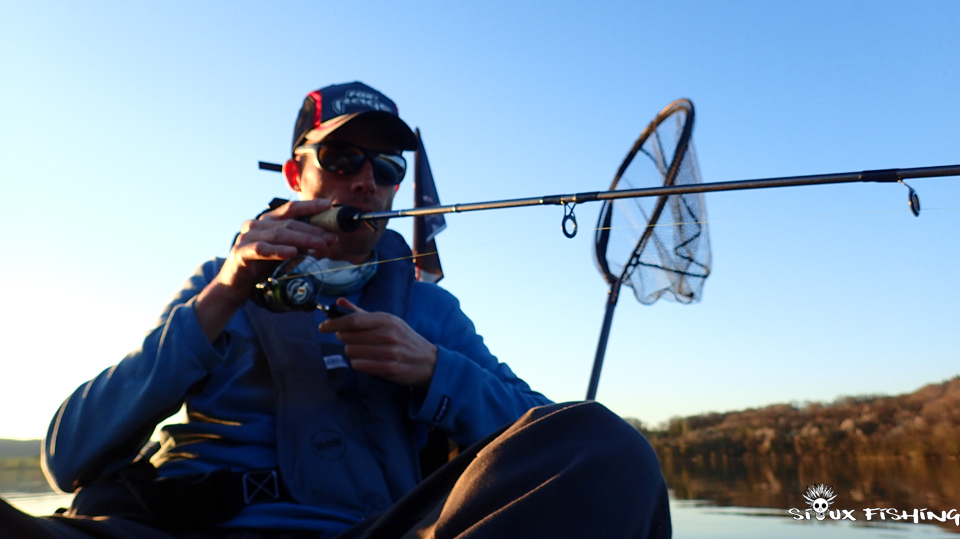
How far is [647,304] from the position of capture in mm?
4301

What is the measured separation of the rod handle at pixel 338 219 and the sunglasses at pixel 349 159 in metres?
0.39

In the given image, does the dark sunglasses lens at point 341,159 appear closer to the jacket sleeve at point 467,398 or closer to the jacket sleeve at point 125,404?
the jacket sleeve at point 467,398

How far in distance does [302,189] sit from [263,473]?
1.24 meters

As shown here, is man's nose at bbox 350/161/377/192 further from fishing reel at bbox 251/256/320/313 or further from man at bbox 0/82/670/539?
fishing reel at bbox 251/256/320/313

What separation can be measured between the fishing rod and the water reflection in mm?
1609

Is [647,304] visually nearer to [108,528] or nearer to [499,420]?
[499,420]

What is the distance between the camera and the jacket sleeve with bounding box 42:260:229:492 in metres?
1.59

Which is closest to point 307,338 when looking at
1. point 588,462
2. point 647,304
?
point 588,462

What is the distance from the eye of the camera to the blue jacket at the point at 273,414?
1.61 m

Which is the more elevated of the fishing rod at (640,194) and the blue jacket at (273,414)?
the fishing rod at (640,194)

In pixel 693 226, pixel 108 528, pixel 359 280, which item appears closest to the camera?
pixel 108 528

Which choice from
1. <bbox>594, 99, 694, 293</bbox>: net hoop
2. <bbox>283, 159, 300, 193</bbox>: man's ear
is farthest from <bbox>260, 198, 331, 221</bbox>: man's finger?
<bbox>594, 99, 694, 293</bbox>: net hoop
